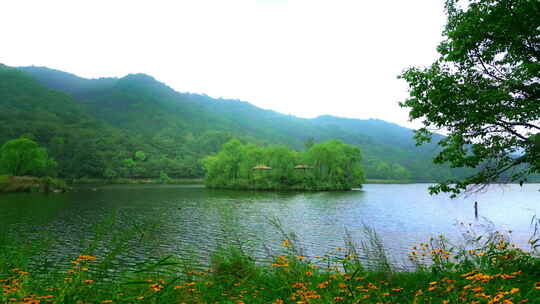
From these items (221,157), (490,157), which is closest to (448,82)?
(490,157)

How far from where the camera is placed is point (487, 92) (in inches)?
298

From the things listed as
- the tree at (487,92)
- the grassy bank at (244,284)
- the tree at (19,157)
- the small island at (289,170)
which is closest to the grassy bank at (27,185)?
the tree at (19,157)

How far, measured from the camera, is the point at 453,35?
8133 millimetres

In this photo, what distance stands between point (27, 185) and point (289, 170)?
5615 cm

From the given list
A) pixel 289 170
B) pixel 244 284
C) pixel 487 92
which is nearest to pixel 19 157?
pixel 289 170

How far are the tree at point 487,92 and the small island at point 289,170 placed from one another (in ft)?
238

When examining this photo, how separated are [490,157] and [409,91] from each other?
2738mm

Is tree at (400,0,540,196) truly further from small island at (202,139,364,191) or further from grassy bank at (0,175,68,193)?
small island at (202,139,364,191)

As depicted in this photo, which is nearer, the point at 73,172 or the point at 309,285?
the point at 309,285

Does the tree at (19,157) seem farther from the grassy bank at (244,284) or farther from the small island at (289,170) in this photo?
the grassy bank at (244,284)

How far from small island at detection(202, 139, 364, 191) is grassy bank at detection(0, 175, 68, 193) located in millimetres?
36772

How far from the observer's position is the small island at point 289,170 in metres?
82.7

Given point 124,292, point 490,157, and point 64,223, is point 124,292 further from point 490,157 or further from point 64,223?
point 64,223

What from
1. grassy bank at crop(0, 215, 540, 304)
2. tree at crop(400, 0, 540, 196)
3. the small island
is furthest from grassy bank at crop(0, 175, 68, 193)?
tree at crop(400, 0, 540, 196)
